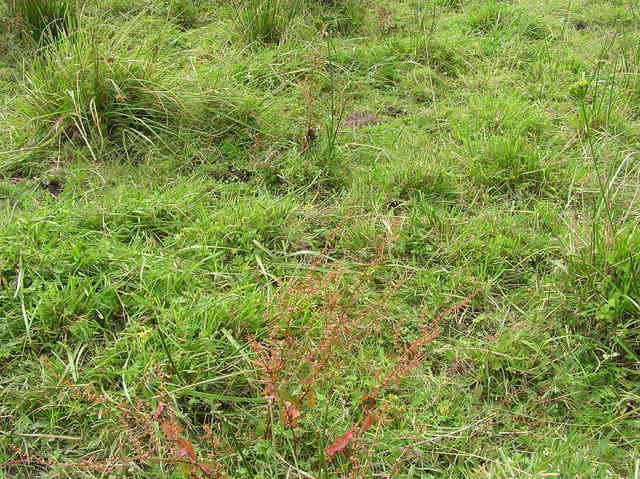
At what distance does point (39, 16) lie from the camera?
359 cm

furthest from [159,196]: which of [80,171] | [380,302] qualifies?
[380,302]

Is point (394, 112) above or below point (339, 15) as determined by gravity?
below

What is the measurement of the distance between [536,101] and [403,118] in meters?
0.79

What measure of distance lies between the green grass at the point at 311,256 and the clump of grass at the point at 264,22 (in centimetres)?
2

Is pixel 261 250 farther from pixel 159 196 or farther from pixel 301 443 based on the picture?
pixel 301 443

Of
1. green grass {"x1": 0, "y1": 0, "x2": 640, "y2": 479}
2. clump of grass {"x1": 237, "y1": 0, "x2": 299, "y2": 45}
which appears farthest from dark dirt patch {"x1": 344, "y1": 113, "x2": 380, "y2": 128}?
clump of grass {"x1": 237, "y1": 0, "x2": 299, "y2": 45}

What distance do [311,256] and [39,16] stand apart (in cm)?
263

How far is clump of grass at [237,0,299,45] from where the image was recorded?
3648 millimetres

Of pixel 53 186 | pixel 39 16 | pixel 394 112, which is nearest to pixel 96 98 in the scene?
pixel 53 186

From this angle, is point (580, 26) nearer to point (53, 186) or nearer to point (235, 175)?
point (235, 175)

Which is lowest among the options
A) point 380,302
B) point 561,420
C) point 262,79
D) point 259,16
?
point 561,420

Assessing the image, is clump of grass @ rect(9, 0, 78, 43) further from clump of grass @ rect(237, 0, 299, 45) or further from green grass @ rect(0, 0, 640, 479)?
clump of grass @ rect(237, 0, 299, 45)

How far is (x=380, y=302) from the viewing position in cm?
213

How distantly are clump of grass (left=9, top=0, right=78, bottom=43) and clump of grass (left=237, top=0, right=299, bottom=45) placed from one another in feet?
3.54
